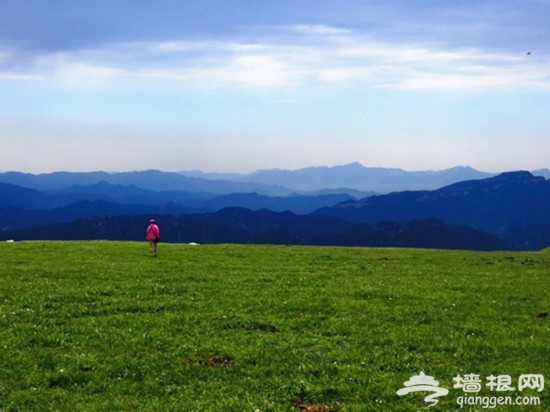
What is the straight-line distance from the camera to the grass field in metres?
15.2

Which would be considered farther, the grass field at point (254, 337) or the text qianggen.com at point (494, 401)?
the grass field at point (254, 337)

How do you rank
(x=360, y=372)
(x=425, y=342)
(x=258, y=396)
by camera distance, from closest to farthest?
1. (x=258, y=396)
2. (x=360, y=372)
3. (x=425, y=342)

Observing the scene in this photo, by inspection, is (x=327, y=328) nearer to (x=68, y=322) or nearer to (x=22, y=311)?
(x=68, y=322)

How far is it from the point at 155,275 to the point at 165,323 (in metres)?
13.2

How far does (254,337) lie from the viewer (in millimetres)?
20500

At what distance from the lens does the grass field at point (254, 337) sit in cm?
1519

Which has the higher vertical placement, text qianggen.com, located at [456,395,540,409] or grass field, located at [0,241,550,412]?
grass field, located at [0,241,550,412]

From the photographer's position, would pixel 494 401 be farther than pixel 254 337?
No

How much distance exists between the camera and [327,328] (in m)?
21.9

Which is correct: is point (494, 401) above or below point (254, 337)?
below

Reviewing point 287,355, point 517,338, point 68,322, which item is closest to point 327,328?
point 287,355

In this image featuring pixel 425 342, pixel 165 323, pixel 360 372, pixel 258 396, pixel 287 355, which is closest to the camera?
pixel 258 396

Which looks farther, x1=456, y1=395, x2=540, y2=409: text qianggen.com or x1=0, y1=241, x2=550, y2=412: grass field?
x1=0, y1=241, x2=550, y2=412: grass field

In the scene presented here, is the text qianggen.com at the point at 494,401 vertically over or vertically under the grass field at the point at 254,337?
under
